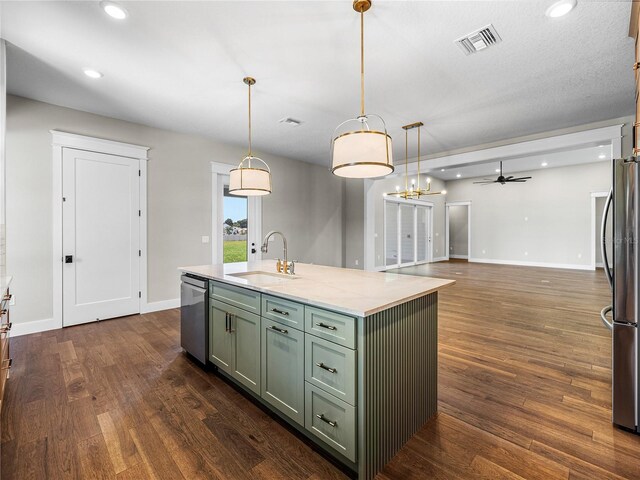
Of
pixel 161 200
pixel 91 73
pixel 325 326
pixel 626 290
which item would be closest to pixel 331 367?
pixel 325 326

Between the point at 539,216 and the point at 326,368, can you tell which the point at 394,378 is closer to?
the point at 326,368

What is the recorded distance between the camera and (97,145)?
420 centimetres

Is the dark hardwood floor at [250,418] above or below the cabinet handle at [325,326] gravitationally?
below

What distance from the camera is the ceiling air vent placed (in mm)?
2480

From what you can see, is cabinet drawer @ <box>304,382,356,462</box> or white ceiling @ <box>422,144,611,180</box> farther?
white ceiling @ <box>422,144,611,180</box>

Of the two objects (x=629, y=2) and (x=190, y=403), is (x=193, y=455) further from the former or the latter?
(x=629, y=2)

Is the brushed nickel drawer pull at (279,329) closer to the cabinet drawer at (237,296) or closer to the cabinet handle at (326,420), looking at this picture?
the cabinet drawer at (237,296)

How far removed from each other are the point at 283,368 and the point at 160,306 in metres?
3.71

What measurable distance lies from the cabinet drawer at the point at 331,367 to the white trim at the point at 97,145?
14.0ft

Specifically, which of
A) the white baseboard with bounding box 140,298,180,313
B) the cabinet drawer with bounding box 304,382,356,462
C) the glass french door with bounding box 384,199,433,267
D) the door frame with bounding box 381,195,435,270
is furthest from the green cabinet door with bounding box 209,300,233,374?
the glass french door with bounding box 384,199,433,267

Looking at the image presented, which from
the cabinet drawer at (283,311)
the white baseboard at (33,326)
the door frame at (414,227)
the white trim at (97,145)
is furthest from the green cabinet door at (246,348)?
the door frame at (414,227)

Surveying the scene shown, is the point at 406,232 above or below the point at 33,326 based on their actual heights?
above

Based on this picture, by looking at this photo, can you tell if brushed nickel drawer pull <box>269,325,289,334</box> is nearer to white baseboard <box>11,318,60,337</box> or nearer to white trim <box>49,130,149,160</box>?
white baseboard <box>11,318,60,337</box>

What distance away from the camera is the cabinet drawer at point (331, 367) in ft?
5.04
